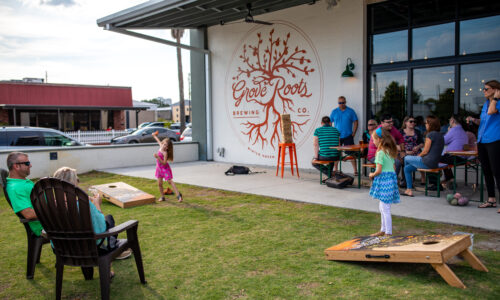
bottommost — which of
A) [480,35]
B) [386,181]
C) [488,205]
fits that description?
[488,205]

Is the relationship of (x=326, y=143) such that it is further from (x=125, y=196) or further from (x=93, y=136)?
(x=93, y=136)

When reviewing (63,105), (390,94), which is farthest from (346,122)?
(63,105)

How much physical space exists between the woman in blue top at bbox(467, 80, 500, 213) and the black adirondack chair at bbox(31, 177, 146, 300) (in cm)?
544

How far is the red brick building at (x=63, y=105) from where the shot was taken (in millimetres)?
26734

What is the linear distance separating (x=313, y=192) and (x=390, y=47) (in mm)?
4197

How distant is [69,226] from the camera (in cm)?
331

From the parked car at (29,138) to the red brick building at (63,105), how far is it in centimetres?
1666

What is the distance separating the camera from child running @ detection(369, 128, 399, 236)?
4801mm

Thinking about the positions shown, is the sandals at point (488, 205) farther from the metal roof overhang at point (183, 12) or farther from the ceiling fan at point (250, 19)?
the ceiling fan at point (250, 19)

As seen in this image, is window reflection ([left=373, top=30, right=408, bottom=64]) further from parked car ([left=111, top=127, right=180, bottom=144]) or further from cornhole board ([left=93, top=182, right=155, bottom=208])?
parked car ([left=111, top=127, right=180, bottom=144])

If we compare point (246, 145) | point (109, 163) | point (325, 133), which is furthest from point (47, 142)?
point (325, 133)

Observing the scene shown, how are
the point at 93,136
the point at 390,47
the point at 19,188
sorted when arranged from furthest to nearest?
1. the point at 93,136
2. the point at 390,47
3. the point at 19,188

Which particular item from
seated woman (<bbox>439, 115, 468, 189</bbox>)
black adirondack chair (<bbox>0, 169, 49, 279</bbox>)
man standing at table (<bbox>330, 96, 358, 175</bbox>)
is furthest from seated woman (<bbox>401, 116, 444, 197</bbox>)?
black adirondack chair (<bbox>0, 169, 49, 279</bbox>)

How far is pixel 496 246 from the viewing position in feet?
14.9
